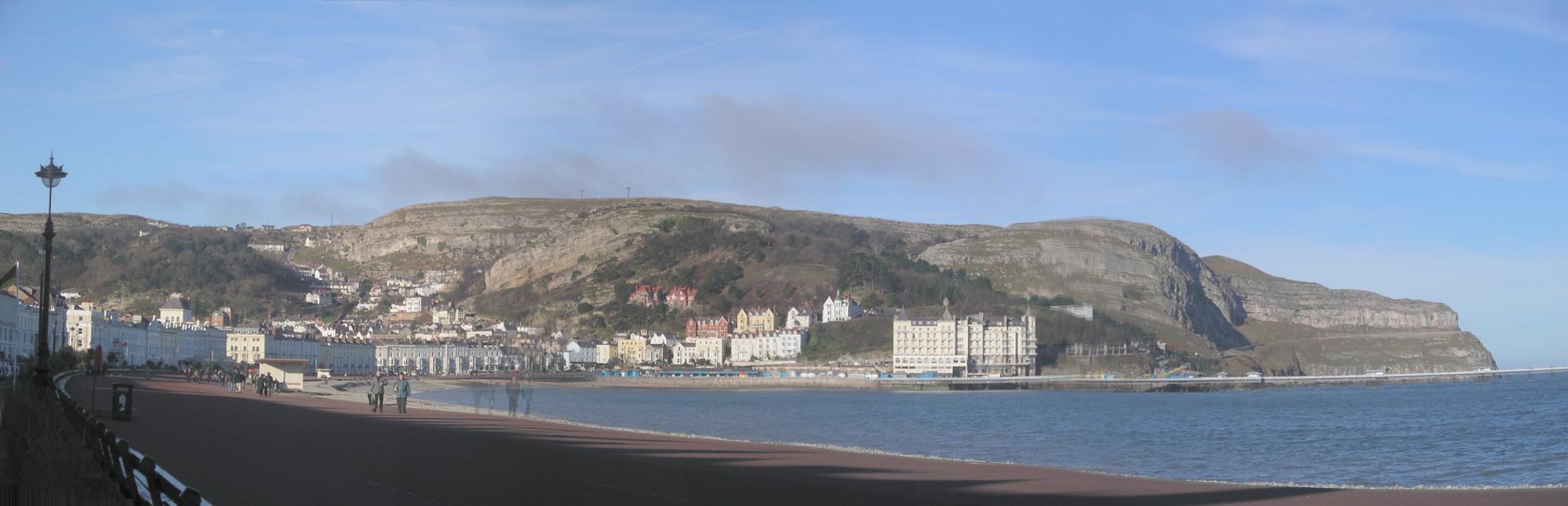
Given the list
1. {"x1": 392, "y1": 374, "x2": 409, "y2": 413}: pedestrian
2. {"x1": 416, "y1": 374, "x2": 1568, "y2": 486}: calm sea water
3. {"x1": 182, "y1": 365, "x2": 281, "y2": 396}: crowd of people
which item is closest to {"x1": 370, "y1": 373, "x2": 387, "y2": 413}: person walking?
{"x1": 392, "y1": 374, "x2": 409, "y2": 413}: pedestrian

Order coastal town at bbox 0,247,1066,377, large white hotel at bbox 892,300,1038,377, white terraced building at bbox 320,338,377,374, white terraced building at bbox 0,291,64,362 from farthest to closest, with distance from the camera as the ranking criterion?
1. large white hotel at bbox 892,300,1038,377
2. white terraced building at bbox 320,338,377,374
3. coastal town at bbox 0,247,1066,377
4. white terraced building at bbox 0,291,64,362

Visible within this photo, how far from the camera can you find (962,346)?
460ft

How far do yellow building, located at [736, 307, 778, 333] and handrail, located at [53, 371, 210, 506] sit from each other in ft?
484

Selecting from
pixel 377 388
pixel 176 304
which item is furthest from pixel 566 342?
pixel 377 388

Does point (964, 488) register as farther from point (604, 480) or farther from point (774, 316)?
point (774, 316)

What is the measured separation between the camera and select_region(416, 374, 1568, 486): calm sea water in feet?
97.2

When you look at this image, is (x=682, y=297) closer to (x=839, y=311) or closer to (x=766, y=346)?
(x=839, y=311)

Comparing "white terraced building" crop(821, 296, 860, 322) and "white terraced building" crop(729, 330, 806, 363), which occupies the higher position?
"white terraced building" crop(821, 296, 860, 322)

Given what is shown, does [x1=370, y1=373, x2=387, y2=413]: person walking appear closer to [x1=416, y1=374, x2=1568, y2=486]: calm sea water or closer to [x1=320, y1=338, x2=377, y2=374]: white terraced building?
[x1=416, y1=374, x2=1568, y2=486]: calm sea water

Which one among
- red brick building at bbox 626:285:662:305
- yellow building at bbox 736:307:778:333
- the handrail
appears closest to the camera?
A: the handrail

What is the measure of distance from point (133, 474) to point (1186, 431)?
43633 mm

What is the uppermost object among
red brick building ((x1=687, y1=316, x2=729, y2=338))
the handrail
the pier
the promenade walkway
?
red brick building ((x1=687, y1=316, x2=729, y2=338))

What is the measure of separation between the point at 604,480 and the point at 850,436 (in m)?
25.3

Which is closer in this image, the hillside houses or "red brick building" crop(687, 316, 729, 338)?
"red brick building" crop(687, 316, 729, 338)
